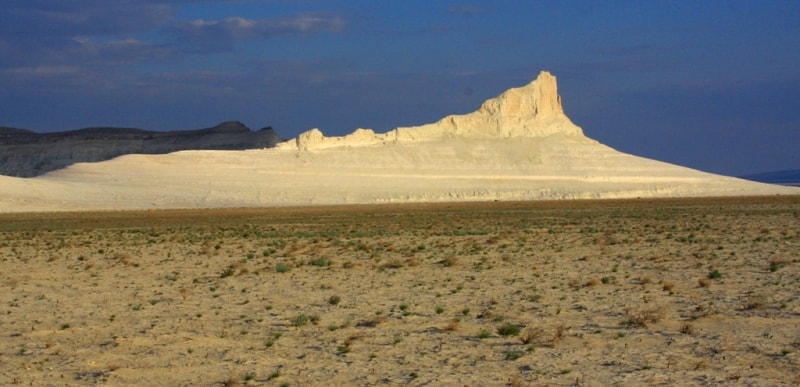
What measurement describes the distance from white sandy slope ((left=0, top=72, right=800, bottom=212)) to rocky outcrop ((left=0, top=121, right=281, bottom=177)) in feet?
68.5

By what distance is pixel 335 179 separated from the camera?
86.8m

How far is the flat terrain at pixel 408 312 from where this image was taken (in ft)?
36.8

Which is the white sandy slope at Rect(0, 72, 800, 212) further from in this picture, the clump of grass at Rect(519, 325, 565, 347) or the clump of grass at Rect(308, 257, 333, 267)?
the clump of grass at Rect(519, 325, 565, 347)

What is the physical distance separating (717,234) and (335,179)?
5688cm

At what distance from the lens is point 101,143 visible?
113 metres

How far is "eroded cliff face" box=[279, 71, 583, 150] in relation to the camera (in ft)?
314

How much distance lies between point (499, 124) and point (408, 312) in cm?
8586

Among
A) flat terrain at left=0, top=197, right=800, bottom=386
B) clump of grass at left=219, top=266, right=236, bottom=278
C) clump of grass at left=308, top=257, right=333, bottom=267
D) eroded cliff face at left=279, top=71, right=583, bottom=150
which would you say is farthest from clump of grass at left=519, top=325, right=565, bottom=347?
eroded cliff face at left=279, top=71, right=583, bottom=150

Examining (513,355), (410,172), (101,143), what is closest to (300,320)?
(513,355)

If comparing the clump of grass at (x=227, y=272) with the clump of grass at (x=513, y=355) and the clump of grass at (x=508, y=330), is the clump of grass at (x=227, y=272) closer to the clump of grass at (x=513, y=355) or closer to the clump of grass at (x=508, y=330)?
the clump of grass at (x=508, y=330)

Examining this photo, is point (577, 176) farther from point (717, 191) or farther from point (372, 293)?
point (372, 293)

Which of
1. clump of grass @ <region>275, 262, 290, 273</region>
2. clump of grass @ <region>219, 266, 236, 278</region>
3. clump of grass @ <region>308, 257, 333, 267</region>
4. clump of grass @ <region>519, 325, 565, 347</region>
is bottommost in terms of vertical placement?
clump of grass @ <region>519, 325, 565, 347</region>

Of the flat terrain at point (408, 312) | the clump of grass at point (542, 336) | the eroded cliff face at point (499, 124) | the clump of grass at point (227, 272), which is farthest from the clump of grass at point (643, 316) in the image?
the eroded cliff face at point (499, 124)

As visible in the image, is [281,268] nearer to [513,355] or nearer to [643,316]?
[643,316]
